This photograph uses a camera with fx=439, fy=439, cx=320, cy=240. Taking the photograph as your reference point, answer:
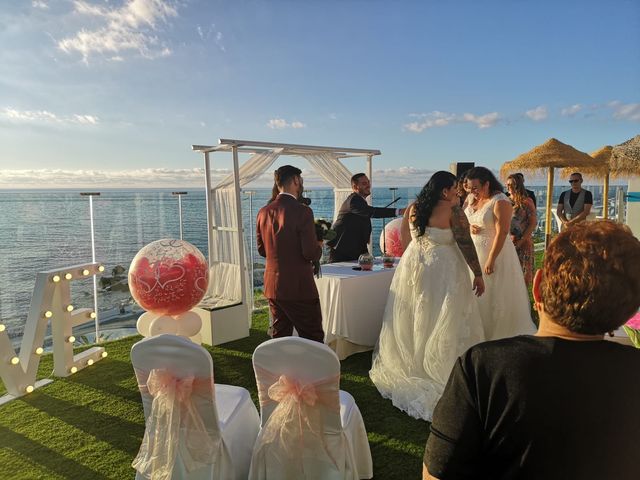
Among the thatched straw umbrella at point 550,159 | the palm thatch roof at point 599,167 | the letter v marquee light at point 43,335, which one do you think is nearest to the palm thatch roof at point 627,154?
the thatched straw umbrella at point 550,159

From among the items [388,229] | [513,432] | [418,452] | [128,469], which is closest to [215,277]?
→ [388,229]

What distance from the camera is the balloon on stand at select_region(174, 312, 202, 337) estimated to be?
12.0ft

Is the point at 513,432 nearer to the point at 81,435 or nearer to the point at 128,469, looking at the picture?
the point at 128,469

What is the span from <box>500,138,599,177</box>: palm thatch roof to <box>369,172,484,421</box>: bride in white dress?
18.3 ft

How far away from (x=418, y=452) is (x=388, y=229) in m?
3.03

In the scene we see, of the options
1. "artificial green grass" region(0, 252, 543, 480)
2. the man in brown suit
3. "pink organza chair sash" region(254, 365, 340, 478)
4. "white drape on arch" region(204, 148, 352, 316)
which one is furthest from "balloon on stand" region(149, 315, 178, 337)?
"pink organza chair sash" region(254, 365, 340, 478)

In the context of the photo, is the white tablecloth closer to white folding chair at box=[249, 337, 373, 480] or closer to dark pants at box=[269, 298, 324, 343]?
dark pants at box=[269, 298, 324, 343]

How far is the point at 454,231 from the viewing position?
329 cm

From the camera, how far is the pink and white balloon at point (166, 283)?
3.45 m

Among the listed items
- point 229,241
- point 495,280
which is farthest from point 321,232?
point 495,280

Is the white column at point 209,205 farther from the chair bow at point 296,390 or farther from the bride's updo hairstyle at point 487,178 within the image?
the chair bow at point 296,390

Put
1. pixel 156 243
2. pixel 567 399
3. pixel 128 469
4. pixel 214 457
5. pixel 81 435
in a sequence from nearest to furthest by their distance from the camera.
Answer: pixel 567 399 → pixel 214 457 → pixel 128 469 → pixel 81 435 → pixel 156 243

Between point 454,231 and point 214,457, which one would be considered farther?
point 454,231

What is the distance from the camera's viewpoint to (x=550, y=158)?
26.0 ft
